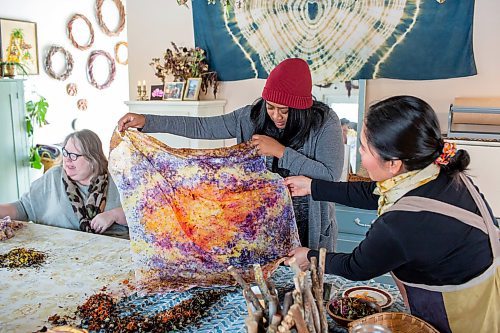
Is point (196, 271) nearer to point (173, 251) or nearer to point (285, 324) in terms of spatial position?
point (173, 251)

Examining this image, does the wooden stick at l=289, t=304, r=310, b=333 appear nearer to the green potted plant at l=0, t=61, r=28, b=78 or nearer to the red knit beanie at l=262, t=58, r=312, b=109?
the red knit beanie at l=262, t=58, r=312, b=109

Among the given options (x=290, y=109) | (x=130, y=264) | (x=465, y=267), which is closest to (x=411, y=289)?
(x=465, y=267)

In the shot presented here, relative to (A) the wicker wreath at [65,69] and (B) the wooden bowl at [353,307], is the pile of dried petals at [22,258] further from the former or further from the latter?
(A) the wicker wreath at [65,69]

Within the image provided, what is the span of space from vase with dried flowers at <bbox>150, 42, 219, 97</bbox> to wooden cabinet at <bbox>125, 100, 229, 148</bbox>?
0.56 ft

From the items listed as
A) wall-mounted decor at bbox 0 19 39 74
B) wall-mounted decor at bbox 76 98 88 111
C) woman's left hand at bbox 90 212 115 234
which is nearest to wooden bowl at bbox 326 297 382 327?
woman's left hand at bbox 90 212 115 234

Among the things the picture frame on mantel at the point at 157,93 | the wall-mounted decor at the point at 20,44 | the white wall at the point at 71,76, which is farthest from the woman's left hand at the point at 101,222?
the white wall at the point at 71,76

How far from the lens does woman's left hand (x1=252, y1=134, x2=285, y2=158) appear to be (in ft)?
6.23

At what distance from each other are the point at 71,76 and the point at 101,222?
4.25 m

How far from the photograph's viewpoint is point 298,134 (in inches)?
76.9

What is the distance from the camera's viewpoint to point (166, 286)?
168cm

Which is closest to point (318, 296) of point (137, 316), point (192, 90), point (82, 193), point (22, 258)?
point (137, 316)

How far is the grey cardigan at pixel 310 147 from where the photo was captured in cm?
188

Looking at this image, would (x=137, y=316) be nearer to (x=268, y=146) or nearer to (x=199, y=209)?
(x=199, y=209)

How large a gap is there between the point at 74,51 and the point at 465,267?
578 cm
